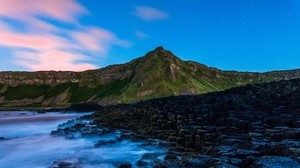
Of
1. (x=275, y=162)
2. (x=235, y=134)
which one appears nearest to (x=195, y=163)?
(x=275, y=162)

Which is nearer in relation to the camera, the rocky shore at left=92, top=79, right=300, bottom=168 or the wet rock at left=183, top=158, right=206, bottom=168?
the rocky shore at left=92, top=79, right=300, bottom=168

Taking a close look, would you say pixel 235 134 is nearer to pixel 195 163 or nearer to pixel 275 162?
pixel 195 163

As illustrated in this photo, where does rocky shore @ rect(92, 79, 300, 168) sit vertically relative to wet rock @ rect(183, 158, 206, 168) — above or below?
above

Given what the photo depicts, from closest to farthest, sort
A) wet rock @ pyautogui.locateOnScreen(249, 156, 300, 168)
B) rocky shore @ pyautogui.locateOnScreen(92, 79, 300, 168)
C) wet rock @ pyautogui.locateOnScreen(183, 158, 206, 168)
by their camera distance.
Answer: wet rock @ pyautogui.locateOnScreen(249, 156, 300, 168), rocky shore @ pyautogui.locateOnScreen(92, 79, 300, 168), wet rock @ pyautogui.locateOnScreen(183, 158, 206, 168)

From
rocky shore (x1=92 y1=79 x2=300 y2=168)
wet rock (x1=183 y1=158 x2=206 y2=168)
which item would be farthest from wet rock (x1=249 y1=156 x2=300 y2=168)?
wet rock (x1=183 y1=158 x2=206 y2=168)

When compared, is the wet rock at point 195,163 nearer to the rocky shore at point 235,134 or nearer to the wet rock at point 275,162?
the rocky shore at point 235,134

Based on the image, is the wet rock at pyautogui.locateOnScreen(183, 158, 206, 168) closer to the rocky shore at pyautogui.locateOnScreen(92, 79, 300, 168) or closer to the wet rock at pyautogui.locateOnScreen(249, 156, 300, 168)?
the rocky shore at pyautogui.locateOnScreen(92, 79, 300, 168)

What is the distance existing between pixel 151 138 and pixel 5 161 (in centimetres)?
1011

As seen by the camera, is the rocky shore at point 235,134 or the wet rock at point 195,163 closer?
the rocky shore at point 235,134

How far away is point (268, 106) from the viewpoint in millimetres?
25906

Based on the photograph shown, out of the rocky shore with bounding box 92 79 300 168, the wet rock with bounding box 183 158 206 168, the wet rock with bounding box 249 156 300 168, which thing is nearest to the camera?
the wet rock with bounding box 249 156 300 168

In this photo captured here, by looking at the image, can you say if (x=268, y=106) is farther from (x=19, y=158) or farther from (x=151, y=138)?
(x=19, y=158)

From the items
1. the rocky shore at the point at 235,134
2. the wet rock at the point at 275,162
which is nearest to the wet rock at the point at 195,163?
the rocky shore at the point at 235,134

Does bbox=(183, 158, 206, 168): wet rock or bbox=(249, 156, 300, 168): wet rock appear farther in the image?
bbox=(183, 158, 206, 168): wet rock
